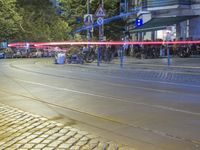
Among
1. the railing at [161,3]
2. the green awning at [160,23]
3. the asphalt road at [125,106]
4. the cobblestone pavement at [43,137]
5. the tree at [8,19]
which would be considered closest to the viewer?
the cobblestone pavement at [43,137]

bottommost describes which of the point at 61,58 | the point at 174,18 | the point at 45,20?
the point at 61,58

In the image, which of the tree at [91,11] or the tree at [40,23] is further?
the tree at [40,23]

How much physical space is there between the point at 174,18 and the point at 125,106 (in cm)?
3318

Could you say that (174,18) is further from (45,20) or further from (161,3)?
(45,20)

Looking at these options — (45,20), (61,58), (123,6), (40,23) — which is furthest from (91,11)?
(61,58)

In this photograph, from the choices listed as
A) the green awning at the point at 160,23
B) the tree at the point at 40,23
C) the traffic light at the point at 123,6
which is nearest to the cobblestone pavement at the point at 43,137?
the green awning at the point at 160,23

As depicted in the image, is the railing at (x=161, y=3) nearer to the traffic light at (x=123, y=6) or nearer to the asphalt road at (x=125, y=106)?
the traffic light at (x=123, y=6)

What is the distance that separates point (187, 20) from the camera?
45000 millimetres

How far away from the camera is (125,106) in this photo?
12914mm

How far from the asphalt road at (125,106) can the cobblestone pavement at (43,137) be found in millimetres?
396

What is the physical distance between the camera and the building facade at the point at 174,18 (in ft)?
145

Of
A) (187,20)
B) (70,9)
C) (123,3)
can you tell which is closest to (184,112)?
(187,20)

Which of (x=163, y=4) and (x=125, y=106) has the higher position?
(x=163, y=4)

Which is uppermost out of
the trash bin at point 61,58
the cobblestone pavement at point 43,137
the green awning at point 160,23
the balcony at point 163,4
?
the balcony at point 163,4
